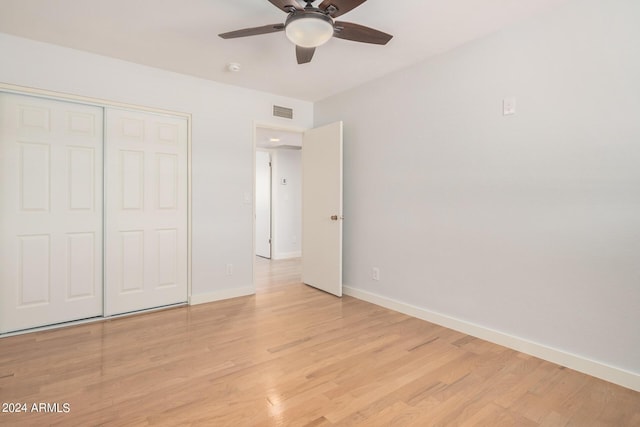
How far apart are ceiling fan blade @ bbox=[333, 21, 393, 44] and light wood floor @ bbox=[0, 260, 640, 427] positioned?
2203 millimetres

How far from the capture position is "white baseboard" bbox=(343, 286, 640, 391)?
6.55 ft

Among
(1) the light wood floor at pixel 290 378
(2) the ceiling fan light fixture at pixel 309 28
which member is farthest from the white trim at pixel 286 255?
(2) the ceiling fan light fixture at pixel 309 28

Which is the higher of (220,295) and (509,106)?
(509,106)

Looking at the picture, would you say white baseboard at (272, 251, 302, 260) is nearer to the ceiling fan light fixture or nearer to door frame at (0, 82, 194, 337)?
door frame at (0, 82, 194, 337)

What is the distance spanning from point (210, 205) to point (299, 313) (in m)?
1.53

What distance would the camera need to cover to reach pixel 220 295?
12.1 ft

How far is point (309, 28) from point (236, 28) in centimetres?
87

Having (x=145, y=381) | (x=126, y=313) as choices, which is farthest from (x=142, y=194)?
(x=145, y=381)

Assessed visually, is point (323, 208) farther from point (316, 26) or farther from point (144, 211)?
point (316, 26)

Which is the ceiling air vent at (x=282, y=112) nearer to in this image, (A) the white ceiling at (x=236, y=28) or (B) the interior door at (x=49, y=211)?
(A) the white ceiling at (x=236, y=28)

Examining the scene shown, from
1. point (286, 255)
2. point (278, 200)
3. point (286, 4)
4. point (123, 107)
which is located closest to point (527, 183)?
point (286, 4)

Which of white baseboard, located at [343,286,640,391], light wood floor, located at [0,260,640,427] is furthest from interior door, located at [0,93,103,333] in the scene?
A: white baseboard, located at [343,286,640,391]

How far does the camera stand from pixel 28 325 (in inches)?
108

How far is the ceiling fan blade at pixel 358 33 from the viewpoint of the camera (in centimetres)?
203
